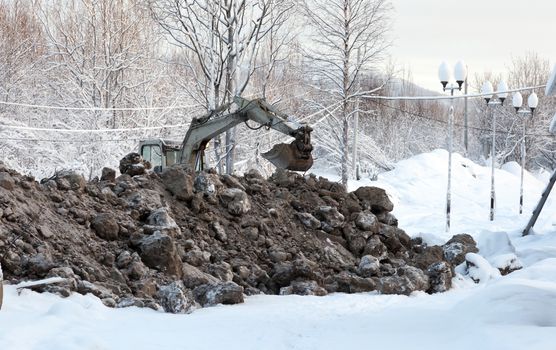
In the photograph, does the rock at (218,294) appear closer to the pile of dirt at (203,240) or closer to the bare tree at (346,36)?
the pile of dirt at (203,240)

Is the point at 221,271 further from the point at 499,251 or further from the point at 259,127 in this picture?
the point at 499,251

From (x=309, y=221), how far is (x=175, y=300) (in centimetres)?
451

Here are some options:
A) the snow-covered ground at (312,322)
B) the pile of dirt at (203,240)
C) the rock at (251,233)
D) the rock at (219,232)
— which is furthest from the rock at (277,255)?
the snow-covered ground at (312,322)

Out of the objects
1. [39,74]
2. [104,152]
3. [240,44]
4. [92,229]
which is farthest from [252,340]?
[39,74]

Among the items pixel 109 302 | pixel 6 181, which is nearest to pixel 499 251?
pixel 109 302

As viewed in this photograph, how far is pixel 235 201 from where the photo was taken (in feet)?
33.5

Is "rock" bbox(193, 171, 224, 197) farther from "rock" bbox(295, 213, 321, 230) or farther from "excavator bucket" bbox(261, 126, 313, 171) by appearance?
"rock" bbox(295, 213, 321, 230)

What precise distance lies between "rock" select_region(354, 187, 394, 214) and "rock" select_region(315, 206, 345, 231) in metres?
1.23

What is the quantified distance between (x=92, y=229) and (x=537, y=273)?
4.83 m

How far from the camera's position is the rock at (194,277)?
25.5 ft

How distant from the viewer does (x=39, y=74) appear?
86.4ft

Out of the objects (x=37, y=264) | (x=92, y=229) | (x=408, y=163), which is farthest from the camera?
(x=408, y=163)

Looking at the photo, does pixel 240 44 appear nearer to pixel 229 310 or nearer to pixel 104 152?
pixel 104 152

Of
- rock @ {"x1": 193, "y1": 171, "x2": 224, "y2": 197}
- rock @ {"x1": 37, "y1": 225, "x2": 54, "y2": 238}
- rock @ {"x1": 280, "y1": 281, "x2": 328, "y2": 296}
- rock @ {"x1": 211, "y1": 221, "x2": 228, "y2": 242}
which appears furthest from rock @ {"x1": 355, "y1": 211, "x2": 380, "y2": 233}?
rock @ {"x1": 37, "y1": 225, "x2": 54, "y2": 238}
